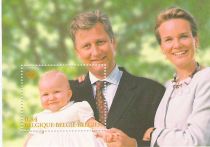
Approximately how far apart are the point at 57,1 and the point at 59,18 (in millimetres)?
104

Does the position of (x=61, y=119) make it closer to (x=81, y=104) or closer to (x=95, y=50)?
(x=81, y=104)

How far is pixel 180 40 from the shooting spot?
3.35 metres

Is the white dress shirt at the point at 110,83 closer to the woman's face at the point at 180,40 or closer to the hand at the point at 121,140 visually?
the hand at the point at 121,140

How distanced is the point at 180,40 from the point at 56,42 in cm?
75

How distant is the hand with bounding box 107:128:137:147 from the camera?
3.46 metres

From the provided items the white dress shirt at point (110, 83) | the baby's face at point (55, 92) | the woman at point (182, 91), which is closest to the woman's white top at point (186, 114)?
the woman at point (182, 91)

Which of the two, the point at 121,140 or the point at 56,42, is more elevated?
the point at 56,42

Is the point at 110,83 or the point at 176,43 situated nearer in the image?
the point at 176,43

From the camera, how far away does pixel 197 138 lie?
10.9 feet

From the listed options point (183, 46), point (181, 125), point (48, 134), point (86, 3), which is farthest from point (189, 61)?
point (48, 134)

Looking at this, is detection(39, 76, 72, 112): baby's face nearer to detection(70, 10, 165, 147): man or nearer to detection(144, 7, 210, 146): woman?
detection(70, 10, 165, 147): man

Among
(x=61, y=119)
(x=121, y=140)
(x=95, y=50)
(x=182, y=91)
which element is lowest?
(x=121, y=140)

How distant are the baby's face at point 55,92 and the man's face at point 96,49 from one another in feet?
0.61

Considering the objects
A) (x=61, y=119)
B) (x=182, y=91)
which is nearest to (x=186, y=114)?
(x=182, y=91)
